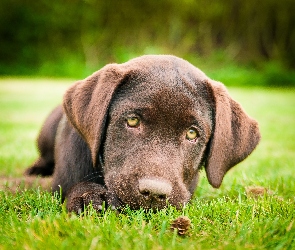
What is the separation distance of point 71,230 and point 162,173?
0.79 meters

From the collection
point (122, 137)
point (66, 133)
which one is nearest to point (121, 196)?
point (122, 137)

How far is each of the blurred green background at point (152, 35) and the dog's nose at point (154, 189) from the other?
67.7 ft

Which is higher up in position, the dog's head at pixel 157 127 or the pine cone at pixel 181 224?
the dog's head at pixel 157 127

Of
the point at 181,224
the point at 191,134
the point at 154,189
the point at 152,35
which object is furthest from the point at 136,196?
the point at 152,35

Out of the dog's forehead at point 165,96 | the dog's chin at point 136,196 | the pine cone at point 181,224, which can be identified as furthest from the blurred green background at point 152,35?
the pine cone at point 181,224

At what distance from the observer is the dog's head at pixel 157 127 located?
10.4 feet

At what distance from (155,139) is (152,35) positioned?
22518mm

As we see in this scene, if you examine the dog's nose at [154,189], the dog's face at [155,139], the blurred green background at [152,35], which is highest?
the blurred green background at [152,35]

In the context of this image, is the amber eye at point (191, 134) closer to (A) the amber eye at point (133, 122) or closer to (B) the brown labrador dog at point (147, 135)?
(B) the brown labrador dog at point (147, 135)

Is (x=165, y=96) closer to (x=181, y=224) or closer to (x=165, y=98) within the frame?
(x=165, y=98)

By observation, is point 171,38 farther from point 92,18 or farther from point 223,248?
point 223,248

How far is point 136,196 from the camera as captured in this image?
3.03 m

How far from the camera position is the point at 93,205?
321 centimetres

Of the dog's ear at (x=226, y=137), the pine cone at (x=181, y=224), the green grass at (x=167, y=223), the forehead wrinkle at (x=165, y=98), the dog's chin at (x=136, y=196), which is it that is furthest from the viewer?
the dog's ear at (x=226, y=137)
